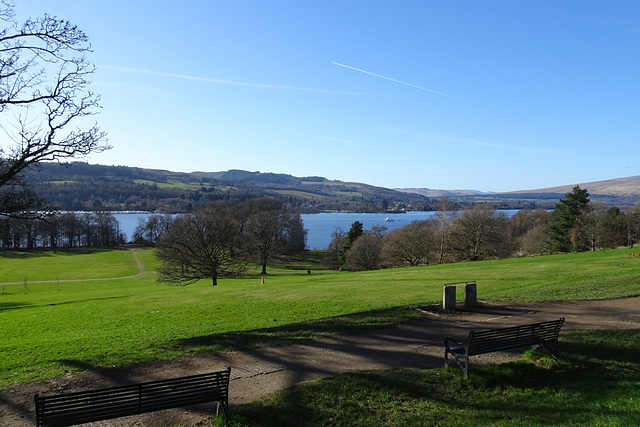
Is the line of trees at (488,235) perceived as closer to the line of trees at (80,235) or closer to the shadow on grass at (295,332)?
the shadow on grass at (295,332)

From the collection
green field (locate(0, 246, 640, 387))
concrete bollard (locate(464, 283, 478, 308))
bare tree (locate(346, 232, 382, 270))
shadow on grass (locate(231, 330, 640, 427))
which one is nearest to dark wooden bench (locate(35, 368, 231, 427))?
shadow on grass (locate(231, 330, 640, 427))

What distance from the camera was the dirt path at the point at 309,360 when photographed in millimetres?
6840

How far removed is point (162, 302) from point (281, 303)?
7204 millimetres

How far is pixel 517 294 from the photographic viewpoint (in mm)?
16172

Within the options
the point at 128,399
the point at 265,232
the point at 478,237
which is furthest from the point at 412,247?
the point at 128,399

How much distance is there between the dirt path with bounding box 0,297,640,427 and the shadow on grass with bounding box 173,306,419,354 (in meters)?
0.44

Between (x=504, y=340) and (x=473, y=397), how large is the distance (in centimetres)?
161

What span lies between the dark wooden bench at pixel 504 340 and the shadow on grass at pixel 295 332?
142 inches

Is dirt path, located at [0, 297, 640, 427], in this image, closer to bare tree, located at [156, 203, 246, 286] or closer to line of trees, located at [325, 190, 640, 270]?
bare tree, located at [156, 203, 246, 286]

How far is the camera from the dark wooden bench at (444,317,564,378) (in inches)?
296

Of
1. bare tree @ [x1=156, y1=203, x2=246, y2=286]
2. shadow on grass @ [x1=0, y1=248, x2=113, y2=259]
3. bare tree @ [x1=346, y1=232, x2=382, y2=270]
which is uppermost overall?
bare tree @ [x1=156, y1=203, x2=246, y2=286]

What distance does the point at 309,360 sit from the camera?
8789mm

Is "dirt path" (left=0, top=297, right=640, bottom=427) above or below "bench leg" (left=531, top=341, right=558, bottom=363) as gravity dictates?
below

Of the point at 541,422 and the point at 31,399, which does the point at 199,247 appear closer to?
the point at 31,399
